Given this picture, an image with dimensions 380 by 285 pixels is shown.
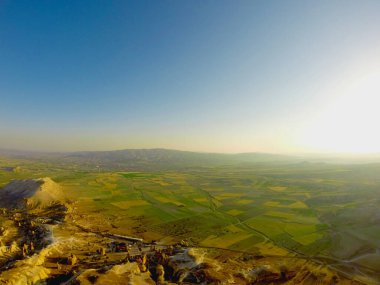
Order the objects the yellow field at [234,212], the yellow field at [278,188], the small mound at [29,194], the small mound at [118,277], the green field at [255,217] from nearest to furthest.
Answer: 1. the small mound at [118,277]
2. the green field at [255,217]
3. the yellow field at [234,212]
4. the small mound at [29,194]
5. the yellow field at [278,188]

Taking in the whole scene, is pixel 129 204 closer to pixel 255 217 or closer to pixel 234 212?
pixel 234 212

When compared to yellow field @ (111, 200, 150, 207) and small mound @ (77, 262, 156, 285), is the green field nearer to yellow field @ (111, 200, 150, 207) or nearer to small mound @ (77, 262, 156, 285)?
yellow field @ (111, 200, 150, 207)

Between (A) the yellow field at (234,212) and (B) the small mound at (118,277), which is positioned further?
(A) the yellow field at (234,212)

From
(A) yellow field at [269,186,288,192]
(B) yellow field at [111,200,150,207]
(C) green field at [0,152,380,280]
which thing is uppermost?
(A) yellow field at [269,186,288,192]

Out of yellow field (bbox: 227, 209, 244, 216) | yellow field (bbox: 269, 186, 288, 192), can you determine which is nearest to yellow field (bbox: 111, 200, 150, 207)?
yellow field (bbox: 227, 209, 244, 216)

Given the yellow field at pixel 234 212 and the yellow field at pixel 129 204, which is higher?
the yellow field at pixel 234 212

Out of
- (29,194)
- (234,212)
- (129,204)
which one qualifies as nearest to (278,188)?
(234,212)

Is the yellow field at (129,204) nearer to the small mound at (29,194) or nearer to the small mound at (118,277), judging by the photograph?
the small mound at (29,194)

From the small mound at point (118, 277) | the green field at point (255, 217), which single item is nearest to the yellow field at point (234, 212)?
the green field at point (255, 217)

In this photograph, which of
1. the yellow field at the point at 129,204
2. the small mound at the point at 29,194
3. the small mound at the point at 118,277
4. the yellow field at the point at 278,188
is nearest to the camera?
the small mound at the point at 118,277

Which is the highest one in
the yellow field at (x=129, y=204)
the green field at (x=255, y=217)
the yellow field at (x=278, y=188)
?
the yellow field at (x=278, y=188)
